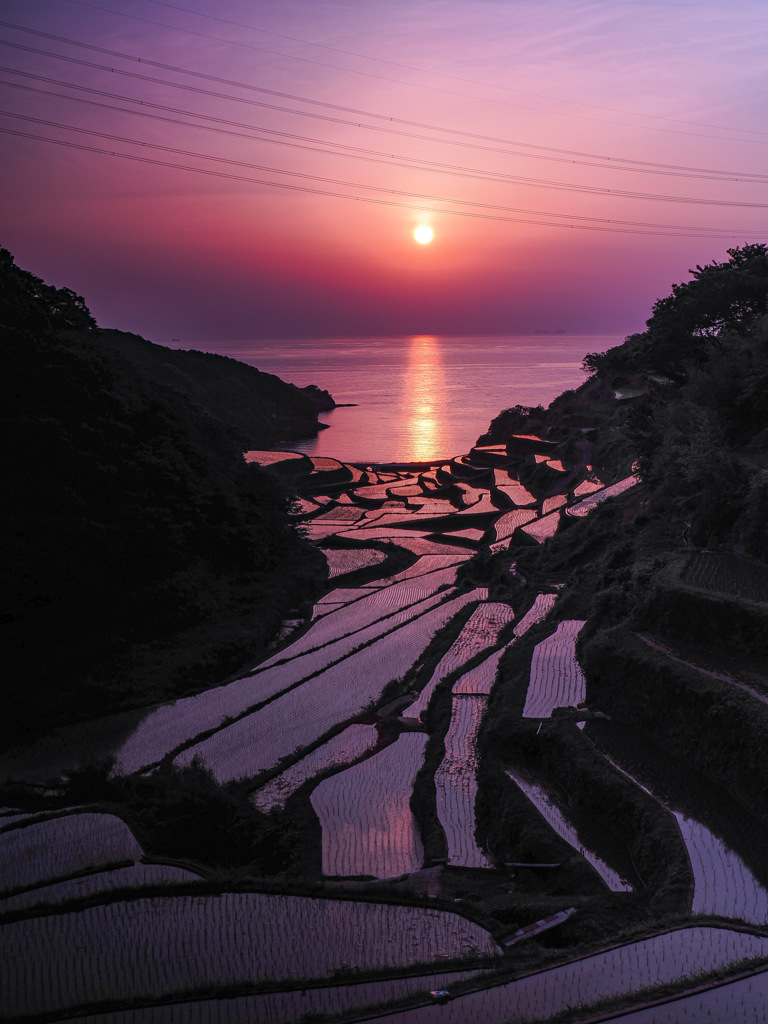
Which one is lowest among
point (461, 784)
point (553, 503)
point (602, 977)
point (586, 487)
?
point (461, 784)

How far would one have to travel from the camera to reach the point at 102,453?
15000 mm

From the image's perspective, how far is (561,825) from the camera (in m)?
7.08

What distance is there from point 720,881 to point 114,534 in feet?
37.7

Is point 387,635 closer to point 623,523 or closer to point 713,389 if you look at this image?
point 623,523

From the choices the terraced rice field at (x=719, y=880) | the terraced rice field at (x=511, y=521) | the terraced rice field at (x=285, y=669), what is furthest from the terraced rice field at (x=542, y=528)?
the terraced rice field at (x=719, y=880)

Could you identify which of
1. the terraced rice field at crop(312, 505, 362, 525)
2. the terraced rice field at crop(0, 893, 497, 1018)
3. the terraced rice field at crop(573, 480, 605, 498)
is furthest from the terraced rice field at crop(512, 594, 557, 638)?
the terraced rice field at crop(312, 505, 362, 525)

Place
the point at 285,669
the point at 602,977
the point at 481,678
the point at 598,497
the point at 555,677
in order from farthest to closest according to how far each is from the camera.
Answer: the point at 598,497
the point at 285,669
the point at 481,678
the point at 555,677
the point at 602,977

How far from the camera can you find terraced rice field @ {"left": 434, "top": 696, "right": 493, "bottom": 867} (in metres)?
7.04

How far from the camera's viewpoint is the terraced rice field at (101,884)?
6.22 m

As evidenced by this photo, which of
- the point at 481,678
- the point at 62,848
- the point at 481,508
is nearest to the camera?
the point at 62,848

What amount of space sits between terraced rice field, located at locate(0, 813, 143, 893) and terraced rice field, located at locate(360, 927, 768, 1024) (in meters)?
3.49

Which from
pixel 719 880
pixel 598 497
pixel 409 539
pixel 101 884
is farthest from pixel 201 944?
pixel 598 497

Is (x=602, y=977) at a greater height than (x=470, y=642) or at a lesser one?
greater

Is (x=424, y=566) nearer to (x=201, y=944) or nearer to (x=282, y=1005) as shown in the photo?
(x=201, y=944)
